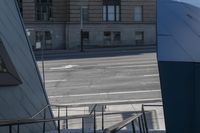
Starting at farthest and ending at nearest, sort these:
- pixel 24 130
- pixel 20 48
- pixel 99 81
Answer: pixel 99 81 < pixel 20 48 < pixel 24 130

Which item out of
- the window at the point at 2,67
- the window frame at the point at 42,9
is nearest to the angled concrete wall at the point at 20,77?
the window at the point at 2,67

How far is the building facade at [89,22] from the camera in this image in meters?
64.8

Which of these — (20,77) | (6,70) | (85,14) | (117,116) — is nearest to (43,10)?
(85,14)

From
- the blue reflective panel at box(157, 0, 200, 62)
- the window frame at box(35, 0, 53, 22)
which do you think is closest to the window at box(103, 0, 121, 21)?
the window frame at box(35, 0, 53, 22)

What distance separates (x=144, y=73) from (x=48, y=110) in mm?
23401

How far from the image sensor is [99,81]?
134ft

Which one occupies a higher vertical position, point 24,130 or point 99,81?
point 24,130

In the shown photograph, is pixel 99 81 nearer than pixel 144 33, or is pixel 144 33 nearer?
pixel 99 81

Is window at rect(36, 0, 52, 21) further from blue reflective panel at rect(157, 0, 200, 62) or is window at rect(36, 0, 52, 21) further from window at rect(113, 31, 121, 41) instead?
blue reflective panel at rect(157, 0, 200, 62)

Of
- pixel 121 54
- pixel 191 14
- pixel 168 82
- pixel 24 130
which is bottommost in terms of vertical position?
pixel 121 54

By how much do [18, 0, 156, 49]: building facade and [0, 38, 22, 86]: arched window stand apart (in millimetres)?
47186

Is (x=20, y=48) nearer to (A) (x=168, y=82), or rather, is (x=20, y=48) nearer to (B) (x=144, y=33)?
(A) (x=168, y=82)

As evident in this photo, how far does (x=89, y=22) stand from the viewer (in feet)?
215

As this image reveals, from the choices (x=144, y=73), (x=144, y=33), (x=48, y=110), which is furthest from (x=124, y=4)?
(x=48, y=110)
